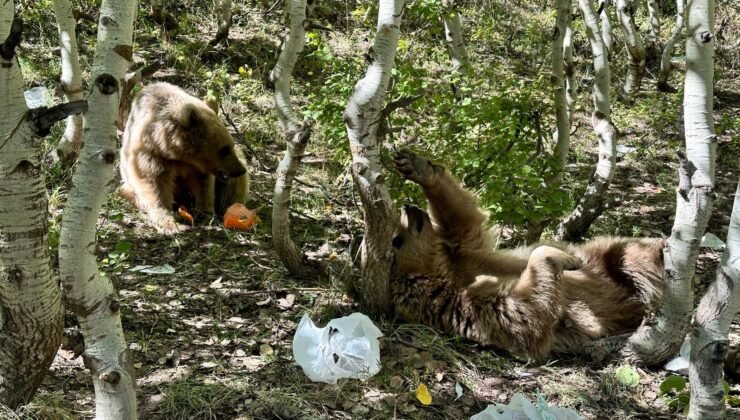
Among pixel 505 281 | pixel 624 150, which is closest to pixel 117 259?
pixel 505 281

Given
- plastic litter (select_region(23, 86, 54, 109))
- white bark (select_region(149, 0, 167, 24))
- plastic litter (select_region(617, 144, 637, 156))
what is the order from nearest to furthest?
1. plastic litter (select_region(23, 86, 54, 109))
2. plastic litter (select_region(617, 144, 637, 156))
3. white bark (select_region(149, 0, 167, 24))

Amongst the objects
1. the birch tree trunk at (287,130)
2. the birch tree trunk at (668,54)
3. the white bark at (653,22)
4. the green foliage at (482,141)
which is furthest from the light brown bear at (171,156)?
the white bark at (653,22)

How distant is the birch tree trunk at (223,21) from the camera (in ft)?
36.8

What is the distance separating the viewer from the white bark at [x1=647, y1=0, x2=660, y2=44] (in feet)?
42.3

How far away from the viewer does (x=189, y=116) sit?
7.16 metres

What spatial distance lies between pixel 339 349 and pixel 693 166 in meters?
2.32

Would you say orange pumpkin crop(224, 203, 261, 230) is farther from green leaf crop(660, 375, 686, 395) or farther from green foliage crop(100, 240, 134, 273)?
green leaf crop(660, 375, 686, 395)

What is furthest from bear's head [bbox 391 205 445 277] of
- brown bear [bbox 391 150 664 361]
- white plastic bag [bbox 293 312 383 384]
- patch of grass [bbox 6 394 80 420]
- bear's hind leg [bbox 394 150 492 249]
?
patch of grass [bbox 6 394 80 420]

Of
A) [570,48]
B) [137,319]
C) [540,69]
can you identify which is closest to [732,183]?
Answer: [570,48]

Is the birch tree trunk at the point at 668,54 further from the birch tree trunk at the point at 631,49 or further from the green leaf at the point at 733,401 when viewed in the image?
the green leaf at the point at 733,401

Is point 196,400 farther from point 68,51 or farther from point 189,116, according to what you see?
point 68,51

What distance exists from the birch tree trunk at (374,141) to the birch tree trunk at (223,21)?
24.0 ft

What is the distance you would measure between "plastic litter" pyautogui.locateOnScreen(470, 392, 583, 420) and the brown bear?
0.90 meters

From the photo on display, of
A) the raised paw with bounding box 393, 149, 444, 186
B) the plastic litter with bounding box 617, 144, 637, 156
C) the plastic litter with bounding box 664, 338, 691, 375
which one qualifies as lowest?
the plastic litter with bounding box 664, 338, 691, 375
